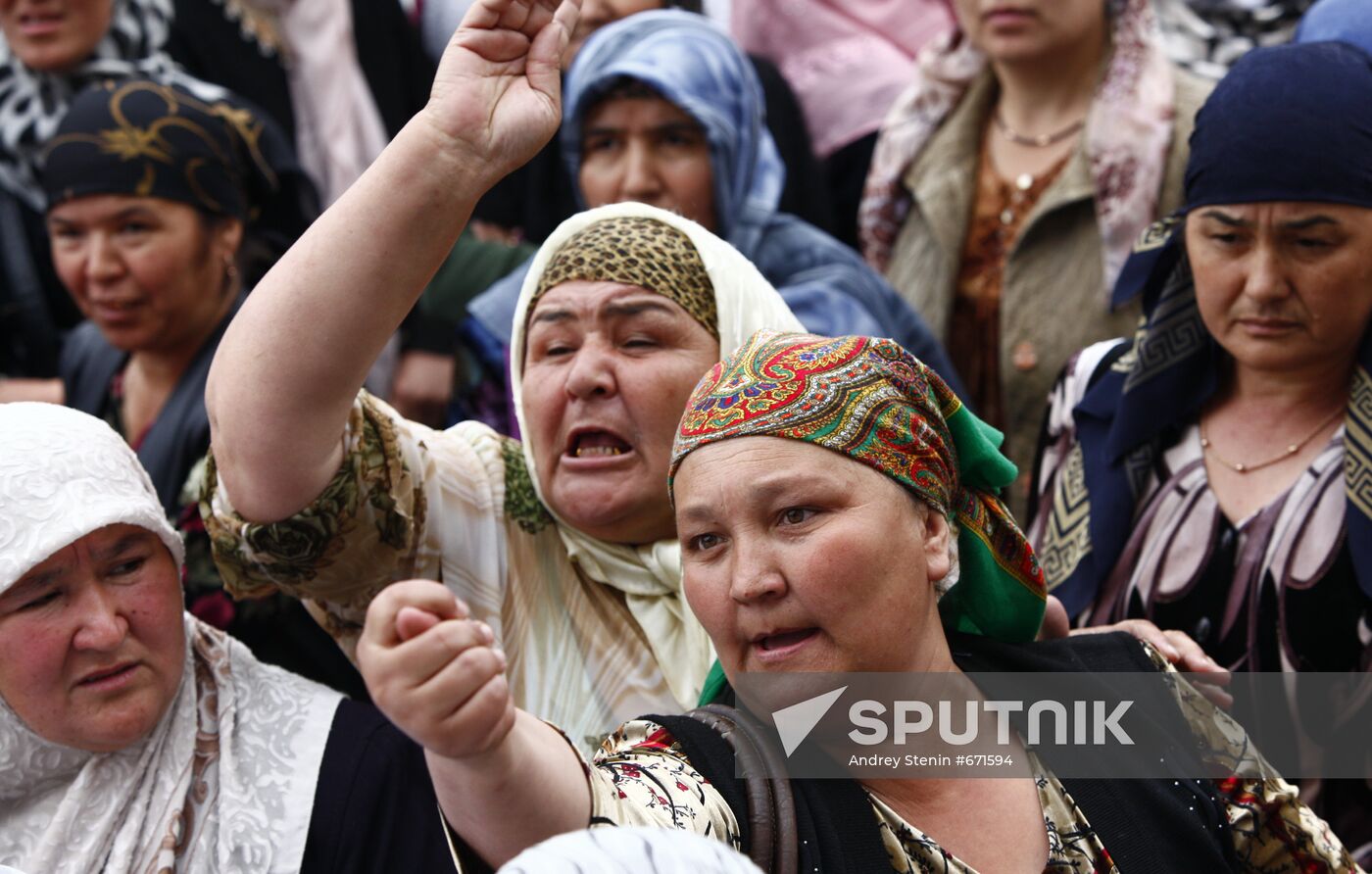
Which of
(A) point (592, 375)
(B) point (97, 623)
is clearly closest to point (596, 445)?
(A) point (592, 375)

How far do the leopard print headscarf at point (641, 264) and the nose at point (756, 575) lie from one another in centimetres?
80

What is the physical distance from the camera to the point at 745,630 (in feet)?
7.29

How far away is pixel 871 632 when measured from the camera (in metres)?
2.25

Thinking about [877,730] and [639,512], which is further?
[639,512]

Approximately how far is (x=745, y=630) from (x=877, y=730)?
236 mm

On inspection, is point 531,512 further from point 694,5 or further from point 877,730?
point 694,5

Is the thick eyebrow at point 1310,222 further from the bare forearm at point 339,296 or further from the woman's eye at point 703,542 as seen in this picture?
the bare forearm at point 339,296

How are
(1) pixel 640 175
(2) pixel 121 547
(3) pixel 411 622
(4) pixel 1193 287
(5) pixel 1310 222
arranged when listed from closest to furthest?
(3) pixel 411 622 < (2) pixel 121 547 < (5) pixel 1310 222 < (4) pixel 1193 287 < (1) pixel 640 175

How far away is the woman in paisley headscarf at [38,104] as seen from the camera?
4734 mm

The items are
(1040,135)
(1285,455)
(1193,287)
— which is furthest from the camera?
(1040,135)

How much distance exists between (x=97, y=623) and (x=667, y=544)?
36.2 inches

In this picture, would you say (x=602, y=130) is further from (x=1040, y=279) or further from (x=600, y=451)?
(x=600, y=451)

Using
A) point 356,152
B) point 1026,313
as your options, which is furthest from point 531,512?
point 356,152

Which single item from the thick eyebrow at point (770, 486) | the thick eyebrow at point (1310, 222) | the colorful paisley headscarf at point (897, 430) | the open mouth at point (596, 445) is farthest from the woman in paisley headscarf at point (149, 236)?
the thick eyebrow at point (1310, 222)
